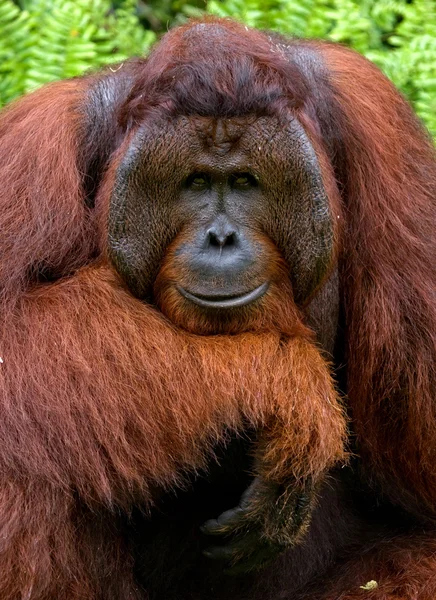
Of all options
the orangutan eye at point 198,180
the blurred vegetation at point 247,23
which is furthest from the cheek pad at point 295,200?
the blurred vegetation at point 247,23

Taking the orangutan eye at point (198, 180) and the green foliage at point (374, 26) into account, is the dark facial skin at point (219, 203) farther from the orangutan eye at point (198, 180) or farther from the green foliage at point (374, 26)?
the green foliage at point (374, 26)

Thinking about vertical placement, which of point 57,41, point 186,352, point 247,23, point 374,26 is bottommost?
point 186,352

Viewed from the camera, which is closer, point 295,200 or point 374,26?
point 295,200

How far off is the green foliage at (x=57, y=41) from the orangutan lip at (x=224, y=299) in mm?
2231

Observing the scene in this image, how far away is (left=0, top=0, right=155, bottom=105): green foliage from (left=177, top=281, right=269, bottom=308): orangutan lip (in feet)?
7.32

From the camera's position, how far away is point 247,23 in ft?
18.0

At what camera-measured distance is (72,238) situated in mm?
3867

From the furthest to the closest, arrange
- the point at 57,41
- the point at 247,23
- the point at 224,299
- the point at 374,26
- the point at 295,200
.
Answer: the point at 374,26, the point at 57,41, the point at 247,23, the point at 295,200, the point at 224,299

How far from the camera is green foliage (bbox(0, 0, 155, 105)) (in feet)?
18.6

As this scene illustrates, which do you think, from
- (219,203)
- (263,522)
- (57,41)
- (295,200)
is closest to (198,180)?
(219,203)

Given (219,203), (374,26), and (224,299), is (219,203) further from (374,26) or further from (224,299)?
(374,26)

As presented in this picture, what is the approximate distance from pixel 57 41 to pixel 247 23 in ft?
3.08

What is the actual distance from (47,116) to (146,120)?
0.49 metres

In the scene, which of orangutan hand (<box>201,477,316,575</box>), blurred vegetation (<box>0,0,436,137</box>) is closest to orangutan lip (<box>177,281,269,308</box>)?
orangutan hand (<box>201,477,316,575</box>)
